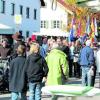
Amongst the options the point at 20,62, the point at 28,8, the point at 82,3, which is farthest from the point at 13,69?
the point at 28,8

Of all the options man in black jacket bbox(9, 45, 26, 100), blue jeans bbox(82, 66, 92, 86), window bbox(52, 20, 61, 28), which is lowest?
blue jeans bbox(82, 66, 92, 86)

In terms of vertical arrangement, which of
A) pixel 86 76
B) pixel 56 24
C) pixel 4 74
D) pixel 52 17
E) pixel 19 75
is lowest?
pixel 86 76

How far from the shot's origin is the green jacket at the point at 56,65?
42.5ft

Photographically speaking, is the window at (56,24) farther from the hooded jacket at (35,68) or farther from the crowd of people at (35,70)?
the hooded jacket at (35,68)

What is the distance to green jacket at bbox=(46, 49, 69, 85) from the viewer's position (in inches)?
511

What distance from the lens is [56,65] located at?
13.0 m

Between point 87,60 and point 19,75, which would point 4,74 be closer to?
point 87,60

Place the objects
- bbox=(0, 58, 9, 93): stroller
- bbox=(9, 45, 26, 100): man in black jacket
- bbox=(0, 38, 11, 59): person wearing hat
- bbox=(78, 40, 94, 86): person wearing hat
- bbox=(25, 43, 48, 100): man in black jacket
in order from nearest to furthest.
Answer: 1. bbox=(9, 45, 26, 100): man in black jacket
2. bbox=(25, 43, 48, 100): man in black jacket
3. bbox=(0, 58, 9, 93): stroller
4. bbox=(78, 40, 94, 86): person wearing hat
5. bbox=(0, 38, 11, 59): person wearing hat

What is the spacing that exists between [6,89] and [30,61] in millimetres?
4474

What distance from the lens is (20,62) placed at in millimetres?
11820

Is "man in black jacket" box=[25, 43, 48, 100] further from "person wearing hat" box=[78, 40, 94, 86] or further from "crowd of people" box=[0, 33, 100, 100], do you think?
"person wearing hat" box=[78, 40, 94, 86]

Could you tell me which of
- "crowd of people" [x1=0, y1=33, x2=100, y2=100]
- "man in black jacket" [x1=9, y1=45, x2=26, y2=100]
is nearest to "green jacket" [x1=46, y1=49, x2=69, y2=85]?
"crowd of people" [x1=0, y1=33, x2=100, y2=100]

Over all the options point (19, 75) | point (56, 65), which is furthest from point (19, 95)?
point (56, 65)

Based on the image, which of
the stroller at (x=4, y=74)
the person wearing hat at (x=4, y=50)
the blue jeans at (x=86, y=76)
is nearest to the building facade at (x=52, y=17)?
the person wearing hat at (x=4, y=50)
